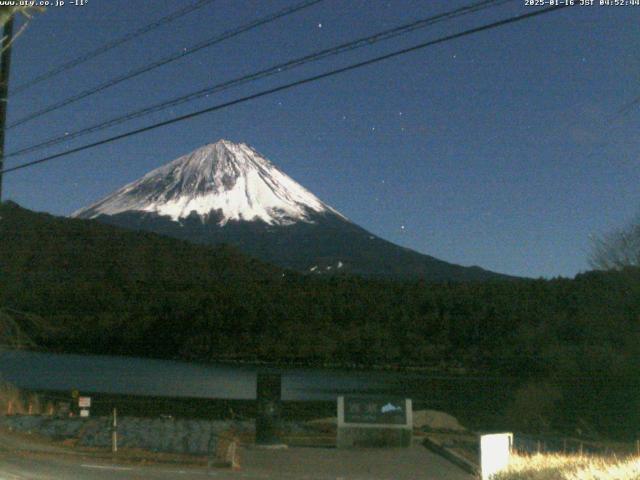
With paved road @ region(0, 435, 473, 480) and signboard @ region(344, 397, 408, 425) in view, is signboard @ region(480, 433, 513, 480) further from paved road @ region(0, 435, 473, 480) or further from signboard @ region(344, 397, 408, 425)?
signboard @ region(344, 397, 408, 425)

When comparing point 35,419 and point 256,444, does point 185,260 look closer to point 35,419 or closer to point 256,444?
point 35,419

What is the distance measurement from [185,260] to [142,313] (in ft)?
54.0

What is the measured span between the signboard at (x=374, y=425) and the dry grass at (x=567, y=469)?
5503mm

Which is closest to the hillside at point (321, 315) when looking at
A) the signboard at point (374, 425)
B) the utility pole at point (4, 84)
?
the signboard at point (374, 425)

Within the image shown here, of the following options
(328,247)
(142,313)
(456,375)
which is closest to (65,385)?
(142,313)

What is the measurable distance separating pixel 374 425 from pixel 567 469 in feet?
25.7

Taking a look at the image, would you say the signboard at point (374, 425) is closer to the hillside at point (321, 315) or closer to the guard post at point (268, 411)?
the guard post at point (268, 411)

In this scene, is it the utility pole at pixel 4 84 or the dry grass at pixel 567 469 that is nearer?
the dry grass at pixel 567 469

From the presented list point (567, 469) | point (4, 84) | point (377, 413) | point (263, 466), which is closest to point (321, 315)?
point (377, 413)

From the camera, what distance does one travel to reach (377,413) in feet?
60.1

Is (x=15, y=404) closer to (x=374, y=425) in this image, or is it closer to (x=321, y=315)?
(x=374, y=425)

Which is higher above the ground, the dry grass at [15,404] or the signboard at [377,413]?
the signboard at [377,413]

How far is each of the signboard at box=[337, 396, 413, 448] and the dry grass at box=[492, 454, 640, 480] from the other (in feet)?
18.1

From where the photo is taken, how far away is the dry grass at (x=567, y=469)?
9.51 meters
